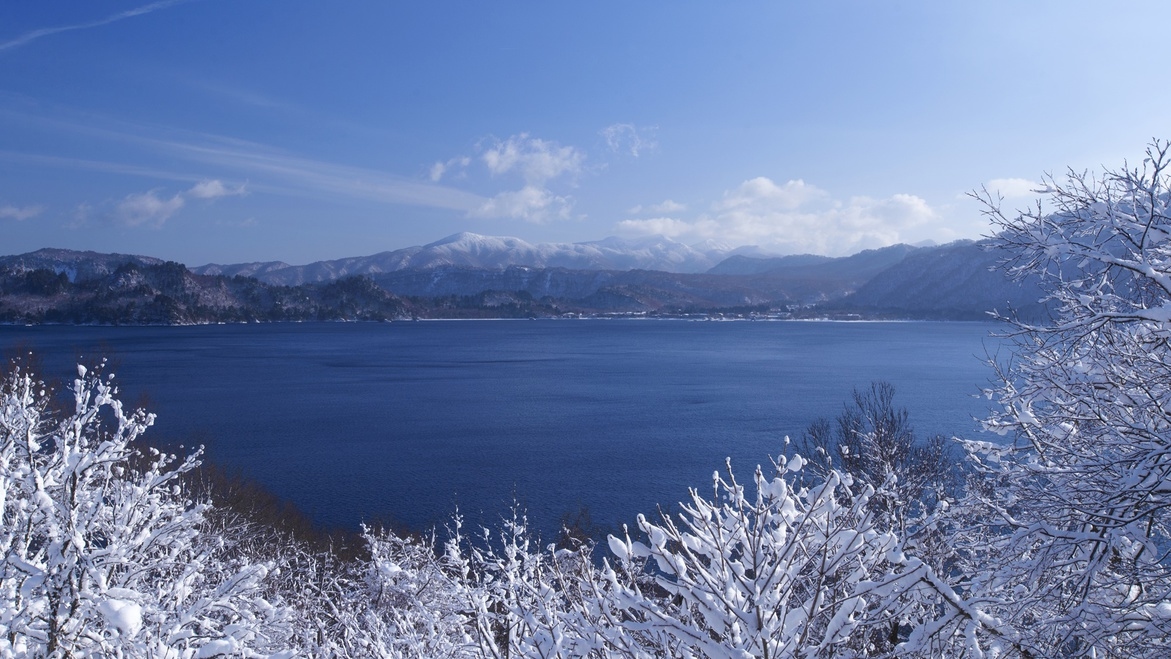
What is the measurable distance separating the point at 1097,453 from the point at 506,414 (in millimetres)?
34397

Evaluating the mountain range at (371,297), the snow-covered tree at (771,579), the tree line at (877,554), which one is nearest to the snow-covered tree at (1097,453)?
the tree line at (877,554)

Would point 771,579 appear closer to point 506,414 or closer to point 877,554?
point 877,554

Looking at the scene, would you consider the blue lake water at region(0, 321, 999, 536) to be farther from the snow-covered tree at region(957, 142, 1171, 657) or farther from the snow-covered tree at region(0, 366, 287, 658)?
the snow-covered tree at region(0, 366, 287, 658)

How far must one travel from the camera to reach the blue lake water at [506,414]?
2258 centimetres

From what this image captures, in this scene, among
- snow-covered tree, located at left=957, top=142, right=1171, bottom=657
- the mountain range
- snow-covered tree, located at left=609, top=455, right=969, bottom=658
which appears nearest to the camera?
snow-covered tree, located at left=609, top=455, right=969, bottom=658

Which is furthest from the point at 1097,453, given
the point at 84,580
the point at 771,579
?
the point at 84,580

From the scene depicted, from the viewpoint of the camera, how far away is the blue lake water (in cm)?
2258

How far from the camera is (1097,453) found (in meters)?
4.11

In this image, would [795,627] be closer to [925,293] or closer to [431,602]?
[431,602]

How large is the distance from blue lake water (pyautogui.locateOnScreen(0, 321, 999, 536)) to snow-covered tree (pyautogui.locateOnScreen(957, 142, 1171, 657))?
54.0 inches

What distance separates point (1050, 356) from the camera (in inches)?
199

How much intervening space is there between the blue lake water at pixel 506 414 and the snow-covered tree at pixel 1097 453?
1.37m

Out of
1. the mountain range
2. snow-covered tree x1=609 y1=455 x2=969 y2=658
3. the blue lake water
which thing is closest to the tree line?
snow-covered tree x1=609 y1=455 x2=969 y2=658

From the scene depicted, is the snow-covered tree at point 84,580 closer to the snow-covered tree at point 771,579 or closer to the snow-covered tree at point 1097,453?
the snow-covered tree at point 771,579
